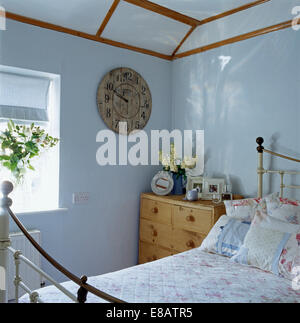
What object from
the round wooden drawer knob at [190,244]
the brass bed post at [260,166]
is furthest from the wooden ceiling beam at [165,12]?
the round wooden drawer knob at [190,244]

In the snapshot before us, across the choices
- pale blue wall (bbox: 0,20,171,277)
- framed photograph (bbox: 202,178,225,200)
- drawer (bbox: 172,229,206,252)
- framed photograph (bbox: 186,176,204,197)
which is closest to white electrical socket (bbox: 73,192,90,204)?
pale blue wall (bbox: 0,20,171,277)

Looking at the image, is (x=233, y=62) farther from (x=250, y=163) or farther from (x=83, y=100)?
(x=83, y=100)

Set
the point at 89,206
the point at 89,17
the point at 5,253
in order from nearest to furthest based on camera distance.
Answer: the point at 5,253
the point at 89,17
the point at 89,206

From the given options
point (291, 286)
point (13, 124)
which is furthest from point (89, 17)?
point (291, 286)

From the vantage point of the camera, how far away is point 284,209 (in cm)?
251

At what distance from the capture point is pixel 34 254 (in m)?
2.93

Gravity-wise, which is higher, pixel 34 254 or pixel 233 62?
pixel 233 62

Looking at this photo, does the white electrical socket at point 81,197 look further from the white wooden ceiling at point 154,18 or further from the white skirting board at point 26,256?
the white wooden ceiling at point 154,18

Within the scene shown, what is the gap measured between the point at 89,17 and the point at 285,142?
1988 millimetres

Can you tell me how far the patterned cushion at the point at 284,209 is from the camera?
245cm

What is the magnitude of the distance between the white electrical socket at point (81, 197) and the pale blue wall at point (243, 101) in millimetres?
1221

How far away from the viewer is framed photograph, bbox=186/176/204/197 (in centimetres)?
347

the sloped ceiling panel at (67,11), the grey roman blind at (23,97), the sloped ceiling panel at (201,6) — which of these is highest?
the sloped ceiling panel at (201,6)
